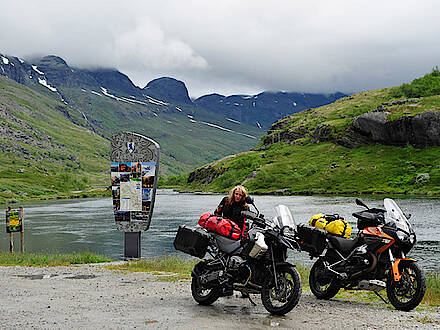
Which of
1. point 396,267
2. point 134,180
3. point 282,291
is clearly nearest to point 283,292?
point 282,291

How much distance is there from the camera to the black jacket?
10969 mm

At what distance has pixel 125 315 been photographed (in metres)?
9.12

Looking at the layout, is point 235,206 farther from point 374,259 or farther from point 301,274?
point 301,274

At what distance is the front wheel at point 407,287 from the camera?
9.25 m

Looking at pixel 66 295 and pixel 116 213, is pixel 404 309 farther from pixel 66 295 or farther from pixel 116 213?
Result: pixel 116 213

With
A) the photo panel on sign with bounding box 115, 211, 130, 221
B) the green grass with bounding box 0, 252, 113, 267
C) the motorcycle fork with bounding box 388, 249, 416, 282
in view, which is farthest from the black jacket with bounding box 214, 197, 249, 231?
the green grass with bounding box 0, 252, 113, 267

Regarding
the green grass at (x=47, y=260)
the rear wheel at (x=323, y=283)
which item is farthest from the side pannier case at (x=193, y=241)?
the green grass at (x=47, y=260)

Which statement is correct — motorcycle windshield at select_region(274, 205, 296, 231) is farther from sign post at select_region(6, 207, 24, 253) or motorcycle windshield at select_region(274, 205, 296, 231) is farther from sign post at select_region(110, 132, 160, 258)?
sign post at select_region(6, 207, 24, 253)

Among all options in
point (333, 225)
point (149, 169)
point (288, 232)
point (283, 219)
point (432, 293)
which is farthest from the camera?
point (149, 169)

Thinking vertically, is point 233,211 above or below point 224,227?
above

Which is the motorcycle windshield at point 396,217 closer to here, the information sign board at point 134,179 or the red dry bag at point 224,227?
the red dry bag at point 224,227

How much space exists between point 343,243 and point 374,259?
880mm

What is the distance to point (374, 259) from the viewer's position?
9969mm

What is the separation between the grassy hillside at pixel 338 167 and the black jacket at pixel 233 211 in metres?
96.7
